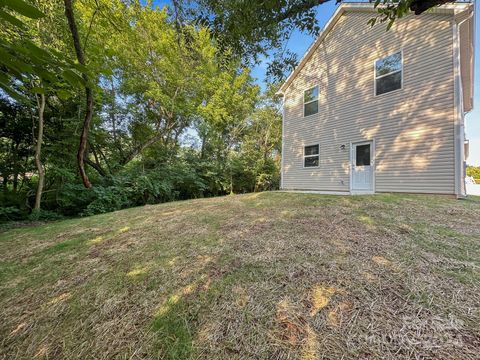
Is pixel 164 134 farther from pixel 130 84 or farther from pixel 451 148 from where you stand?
pixel 451 148

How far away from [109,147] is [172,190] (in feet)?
10.7

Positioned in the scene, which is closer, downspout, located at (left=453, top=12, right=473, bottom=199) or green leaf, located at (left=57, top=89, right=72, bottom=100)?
green leaf, located at (left=57, top=89, right=72, bottom=100)

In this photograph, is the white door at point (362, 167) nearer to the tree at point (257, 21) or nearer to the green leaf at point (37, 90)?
the tree at point (257, 21)

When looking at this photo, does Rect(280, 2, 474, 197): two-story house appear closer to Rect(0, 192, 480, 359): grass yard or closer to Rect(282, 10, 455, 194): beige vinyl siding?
Rect(282, 10, 455, 194): beige vinyl siding

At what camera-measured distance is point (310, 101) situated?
28.1 feet

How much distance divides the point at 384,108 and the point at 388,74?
1.04 metres

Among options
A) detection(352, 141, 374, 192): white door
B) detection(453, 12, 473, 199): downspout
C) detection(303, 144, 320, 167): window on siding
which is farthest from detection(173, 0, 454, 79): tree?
detection(303, 144, 320, 167): window on siding

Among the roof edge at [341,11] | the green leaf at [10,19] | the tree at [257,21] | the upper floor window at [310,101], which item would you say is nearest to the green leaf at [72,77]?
the green leaf at [10,19]

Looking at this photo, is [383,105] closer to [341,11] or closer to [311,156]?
[311,156]

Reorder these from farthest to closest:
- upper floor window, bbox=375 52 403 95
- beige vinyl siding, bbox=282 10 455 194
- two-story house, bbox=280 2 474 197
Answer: upper floor window, bbox=375 52 403 95 → beige vinyl siding, bbox=282 10 455 194 → two-story house, bbox=280 2 474 197

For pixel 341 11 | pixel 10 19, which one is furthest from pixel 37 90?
pixel 341 11

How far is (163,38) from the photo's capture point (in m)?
9.24

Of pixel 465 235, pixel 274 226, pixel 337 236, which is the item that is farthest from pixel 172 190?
pixel 465 235

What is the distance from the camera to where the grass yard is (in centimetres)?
110
